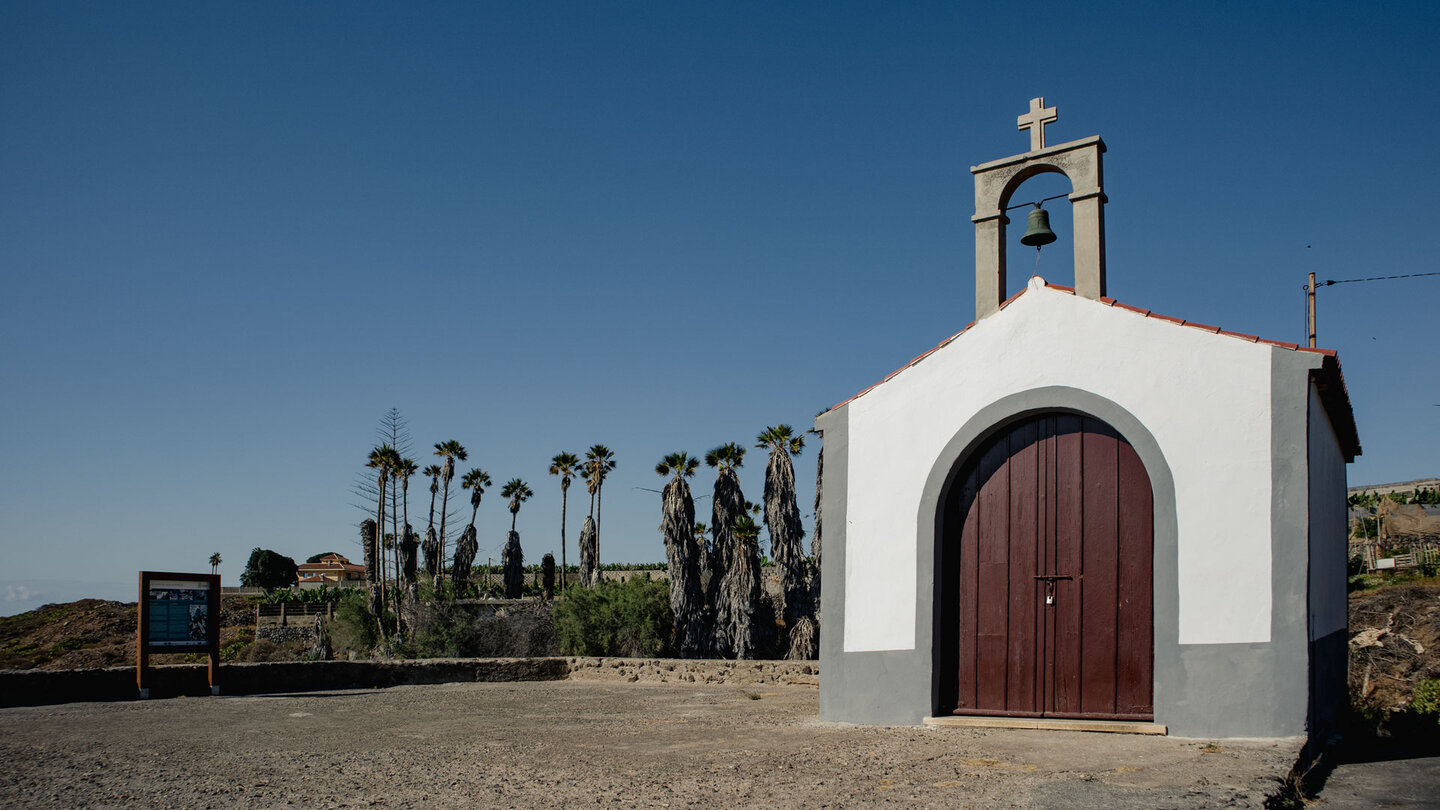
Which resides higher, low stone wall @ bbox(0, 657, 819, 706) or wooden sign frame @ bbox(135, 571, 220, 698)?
wooden sign frame @ bbox(135, 571, 220, 698)

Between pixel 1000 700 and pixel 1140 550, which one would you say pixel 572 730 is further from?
pixel 1140 550

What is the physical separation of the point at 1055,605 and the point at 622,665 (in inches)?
393

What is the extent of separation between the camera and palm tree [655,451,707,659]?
33906 millimetres

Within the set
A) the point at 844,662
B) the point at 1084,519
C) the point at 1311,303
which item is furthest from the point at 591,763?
the point at 1311,303

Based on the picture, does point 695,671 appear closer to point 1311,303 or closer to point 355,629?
point 1311,303

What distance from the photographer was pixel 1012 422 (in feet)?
33.0

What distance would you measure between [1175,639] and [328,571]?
101529 millimetres

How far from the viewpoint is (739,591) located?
3409cm

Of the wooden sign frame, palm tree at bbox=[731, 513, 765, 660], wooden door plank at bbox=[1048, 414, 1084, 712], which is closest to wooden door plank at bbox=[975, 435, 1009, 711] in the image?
wooden door plank at bbox=[1048, 414, 1084, 712]

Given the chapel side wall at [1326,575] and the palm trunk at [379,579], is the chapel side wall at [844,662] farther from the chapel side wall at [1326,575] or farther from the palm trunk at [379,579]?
the palm trunk at [379,579]

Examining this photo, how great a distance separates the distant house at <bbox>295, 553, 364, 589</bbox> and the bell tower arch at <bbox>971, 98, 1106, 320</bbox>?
88777 millimetres

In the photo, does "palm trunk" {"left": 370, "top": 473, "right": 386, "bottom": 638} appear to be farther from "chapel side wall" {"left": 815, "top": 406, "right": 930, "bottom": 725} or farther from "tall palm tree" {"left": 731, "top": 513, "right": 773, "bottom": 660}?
"chapel side wall" {"left": 815, "top": 406, "right": 930, "bottom": 725}

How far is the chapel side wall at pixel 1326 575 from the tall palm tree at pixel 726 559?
23275mm

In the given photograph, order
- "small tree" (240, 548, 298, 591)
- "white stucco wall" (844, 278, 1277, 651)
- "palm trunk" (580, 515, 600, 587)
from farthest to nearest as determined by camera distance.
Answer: "small tree" (240, 548, 298, 591)
"palm trunk" (580, 515, 600, 587)
"white stucco wall" (844, 278, 1277, 651)
